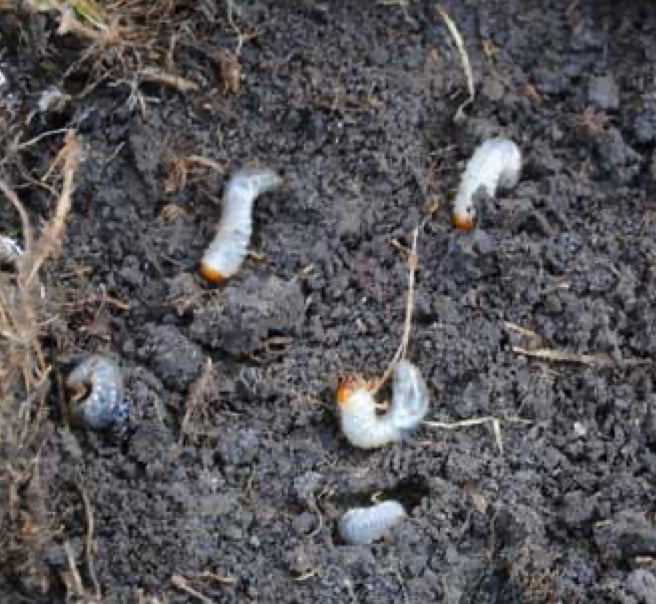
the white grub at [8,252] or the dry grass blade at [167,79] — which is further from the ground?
the dry grass blade at [167,79]

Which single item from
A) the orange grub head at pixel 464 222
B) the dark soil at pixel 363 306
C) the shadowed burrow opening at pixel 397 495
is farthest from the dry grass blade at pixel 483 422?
the orange grub head at pixel 464 222

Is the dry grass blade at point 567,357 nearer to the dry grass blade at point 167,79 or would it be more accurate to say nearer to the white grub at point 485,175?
the white grub at point 485,175

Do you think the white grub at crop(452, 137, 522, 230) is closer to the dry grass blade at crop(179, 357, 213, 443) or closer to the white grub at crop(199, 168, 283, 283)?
the white grub at crop(199, 168, 283, 283)

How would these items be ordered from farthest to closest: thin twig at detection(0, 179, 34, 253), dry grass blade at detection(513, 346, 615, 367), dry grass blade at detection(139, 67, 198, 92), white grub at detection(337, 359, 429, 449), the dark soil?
dry grass blade at detection(139, 67, 198, 92)
dry grass blade at detection(513, 346, 615, 367)
white grub at detection(337, 359, 429, 449)
the dark soil
thin twig at detection(0, 179, 34, 253)

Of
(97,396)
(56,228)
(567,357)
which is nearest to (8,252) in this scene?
(56,228)

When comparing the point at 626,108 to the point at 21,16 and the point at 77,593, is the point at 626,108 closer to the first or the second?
→ the point at 21,16

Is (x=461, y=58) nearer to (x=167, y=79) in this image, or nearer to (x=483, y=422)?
(x=167, y=79)

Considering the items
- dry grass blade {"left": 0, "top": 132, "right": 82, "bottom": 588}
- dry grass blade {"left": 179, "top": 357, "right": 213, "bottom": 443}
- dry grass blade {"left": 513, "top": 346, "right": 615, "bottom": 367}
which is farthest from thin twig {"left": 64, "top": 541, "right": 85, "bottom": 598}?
dry grass blade {"left": 513, "top": 346, "right": 615, "bottom": 367}
